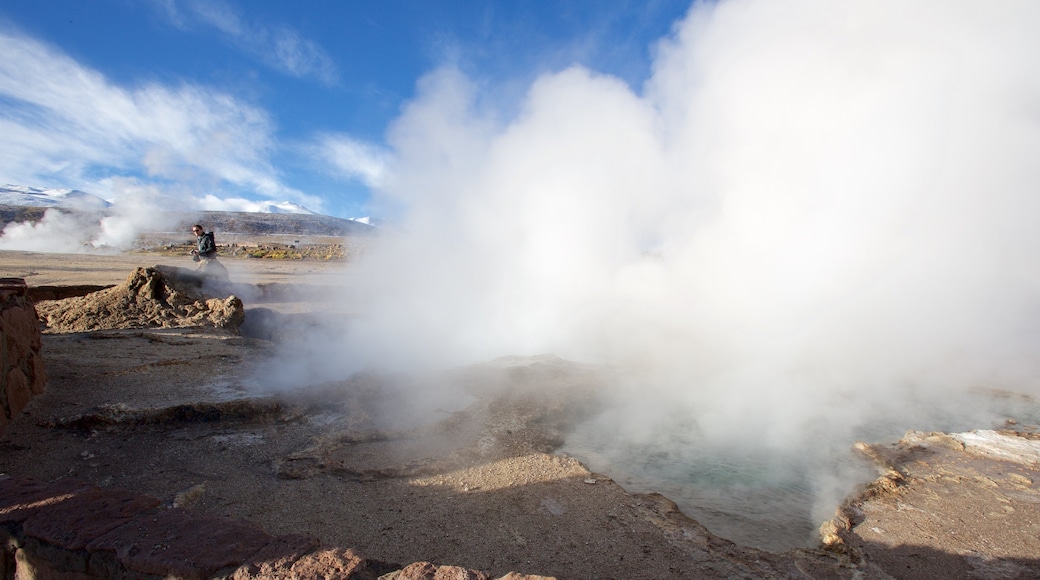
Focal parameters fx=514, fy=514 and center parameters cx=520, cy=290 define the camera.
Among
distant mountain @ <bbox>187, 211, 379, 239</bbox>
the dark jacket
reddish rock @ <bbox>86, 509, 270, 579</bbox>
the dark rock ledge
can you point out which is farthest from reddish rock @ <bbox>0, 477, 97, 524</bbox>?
distant mountain @ <bbox>187, 211, 379, 239</bbox>

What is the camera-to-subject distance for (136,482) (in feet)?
9.21

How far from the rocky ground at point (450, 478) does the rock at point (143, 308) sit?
1.84 metres

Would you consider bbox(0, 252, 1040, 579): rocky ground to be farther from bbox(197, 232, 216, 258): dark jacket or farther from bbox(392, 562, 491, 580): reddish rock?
bbox(197, 232, 216, 258): dark jacket

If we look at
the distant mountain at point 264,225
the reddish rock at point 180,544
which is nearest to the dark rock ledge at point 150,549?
the reddish rock at point 180,544

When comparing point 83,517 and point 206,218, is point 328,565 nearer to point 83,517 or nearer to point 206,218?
point 83,517

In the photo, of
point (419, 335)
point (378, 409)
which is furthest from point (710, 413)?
point (419, 335)

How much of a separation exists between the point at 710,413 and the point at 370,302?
663cm

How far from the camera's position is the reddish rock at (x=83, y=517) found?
5.24ft

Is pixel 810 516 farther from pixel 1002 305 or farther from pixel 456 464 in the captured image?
pixel 1002 305

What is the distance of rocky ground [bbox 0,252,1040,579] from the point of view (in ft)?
7.80

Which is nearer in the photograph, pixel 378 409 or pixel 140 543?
pixel 140 543

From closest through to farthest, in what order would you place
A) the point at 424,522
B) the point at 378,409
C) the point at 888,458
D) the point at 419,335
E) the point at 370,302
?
the point at 424,522
the point at 888,458
the point at 378,409
the point at 419,335
the point at 370,302

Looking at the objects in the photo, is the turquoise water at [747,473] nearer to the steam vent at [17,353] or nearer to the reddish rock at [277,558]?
the reddish rock at [277,558]

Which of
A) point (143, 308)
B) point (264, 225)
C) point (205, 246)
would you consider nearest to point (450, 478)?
point (143, 308)
